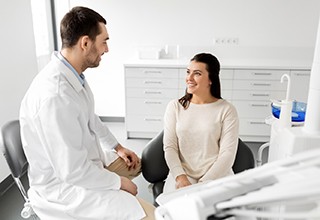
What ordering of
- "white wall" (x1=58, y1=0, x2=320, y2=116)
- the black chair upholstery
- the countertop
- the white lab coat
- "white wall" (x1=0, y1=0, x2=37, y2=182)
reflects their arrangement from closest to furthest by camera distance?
the white lab coat, the black chair upholstery, "white wall" (x1=0, y1=0, x2=37, y2=182), the countertop, "white wall" (x1=58, y1=0, x2=320, y2=116)

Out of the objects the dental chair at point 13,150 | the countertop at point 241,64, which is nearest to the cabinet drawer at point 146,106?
the countertop at point 241,64

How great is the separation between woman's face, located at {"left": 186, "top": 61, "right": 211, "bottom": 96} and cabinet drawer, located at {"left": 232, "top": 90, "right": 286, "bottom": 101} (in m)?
1.65

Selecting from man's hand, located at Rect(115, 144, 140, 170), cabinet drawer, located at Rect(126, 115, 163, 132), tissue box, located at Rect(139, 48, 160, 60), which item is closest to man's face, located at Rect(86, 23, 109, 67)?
man's hand, located at Rect(115, 144, 140, 170)

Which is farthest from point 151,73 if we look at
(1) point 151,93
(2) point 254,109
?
(2) point 254,109

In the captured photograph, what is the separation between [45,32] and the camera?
3824mm

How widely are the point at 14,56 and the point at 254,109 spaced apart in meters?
2.40

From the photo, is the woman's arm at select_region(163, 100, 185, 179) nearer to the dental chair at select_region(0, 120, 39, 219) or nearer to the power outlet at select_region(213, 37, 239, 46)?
the dental chair at select_region(0, 120, 39, 219)

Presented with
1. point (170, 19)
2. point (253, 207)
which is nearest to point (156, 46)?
point (170, 19)

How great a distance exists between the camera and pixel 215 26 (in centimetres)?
364

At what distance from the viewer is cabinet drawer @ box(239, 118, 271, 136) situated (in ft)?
10.7

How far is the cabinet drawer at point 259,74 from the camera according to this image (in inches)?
123

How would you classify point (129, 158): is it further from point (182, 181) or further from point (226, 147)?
point (226, 147)

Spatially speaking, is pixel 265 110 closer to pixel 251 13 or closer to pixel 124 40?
pixel 251 13

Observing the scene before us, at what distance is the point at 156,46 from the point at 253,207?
3424 millimetres
